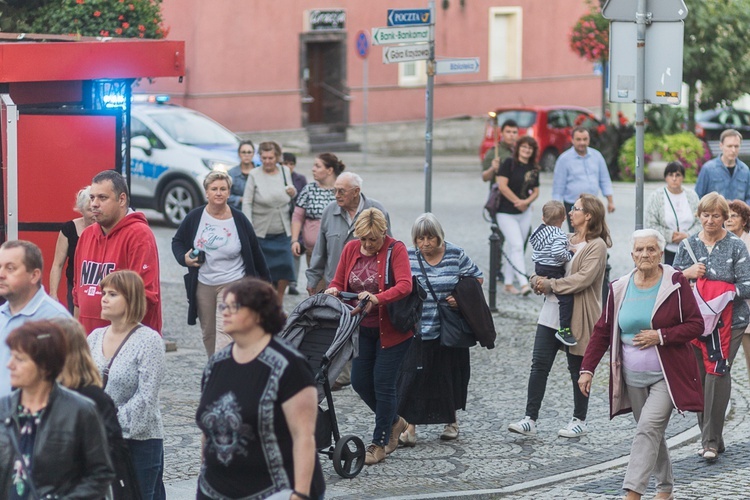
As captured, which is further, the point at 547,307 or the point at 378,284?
the point at 547,307

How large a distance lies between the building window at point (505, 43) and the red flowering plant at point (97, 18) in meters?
27.2

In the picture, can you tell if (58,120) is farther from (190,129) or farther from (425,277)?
(190,129)

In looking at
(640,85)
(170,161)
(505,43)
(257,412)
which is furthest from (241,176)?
(505,43)

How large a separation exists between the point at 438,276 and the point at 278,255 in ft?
12.7

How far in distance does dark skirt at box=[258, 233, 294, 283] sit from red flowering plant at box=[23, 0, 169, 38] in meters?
2.55

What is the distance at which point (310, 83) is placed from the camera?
36.0 m

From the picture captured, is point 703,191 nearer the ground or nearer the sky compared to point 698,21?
nearer the ground

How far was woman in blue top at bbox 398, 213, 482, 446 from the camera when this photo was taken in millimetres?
8734

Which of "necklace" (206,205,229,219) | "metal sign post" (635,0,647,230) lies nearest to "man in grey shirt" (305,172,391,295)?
"necklace" (206,205,229,219)

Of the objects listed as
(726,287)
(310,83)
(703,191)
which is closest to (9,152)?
(726,287)

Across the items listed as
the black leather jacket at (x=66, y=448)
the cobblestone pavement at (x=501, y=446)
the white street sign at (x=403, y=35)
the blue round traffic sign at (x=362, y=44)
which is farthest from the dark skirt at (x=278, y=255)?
the blue round traffic sign at (x=362, y=44)

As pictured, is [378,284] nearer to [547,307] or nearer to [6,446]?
[547,307]

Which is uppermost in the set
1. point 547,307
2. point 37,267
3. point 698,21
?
point 698,21

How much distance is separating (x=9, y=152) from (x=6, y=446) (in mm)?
5459
